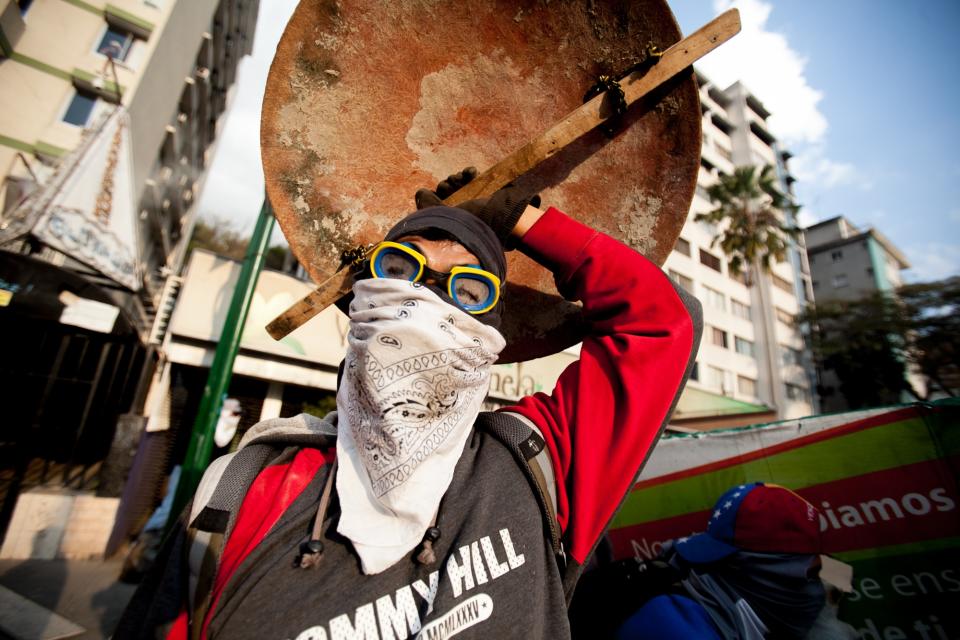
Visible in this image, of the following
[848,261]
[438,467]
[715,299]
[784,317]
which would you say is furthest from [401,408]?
[848,261]

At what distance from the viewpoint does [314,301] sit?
4.41ft

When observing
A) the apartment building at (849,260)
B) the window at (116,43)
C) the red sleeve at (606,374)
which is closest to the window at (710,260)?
the apartment building at (849,260)

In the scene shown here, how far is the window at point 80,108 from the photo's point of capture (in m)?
11.1

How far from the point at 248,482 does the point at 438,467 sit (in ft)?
1.32

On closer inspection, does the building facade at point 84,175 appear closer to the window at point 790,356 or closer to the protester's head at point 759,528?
the protester's head at point 759,528

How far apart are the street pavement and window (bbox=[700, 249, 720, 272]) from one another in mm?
27502

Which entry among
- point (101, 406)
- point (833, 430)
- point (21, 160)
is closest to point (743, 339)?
point (833, 430)

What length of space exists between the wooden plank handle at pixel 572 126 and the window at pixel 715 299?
2623cm

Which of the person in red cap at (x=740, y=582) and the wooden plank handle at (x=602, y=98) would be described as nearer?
the wooden plank handle at (x=602, y=98)

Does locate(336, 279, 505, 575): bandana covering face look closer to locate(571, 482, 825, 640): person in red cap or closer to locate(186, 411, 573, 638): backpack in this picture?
locate(186, 411, 573, 638): backpack

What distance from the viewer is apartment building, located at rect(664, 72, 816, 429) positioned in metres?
21.8

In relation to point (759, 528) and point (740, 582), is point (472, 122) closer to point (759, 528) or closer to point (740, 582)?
point (759, 528)

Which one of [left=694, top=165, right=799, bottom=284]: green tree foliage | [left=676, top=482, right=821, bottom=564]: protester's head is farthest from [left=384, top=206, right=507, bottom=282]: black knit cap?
[left=694, top=165, right=799, bottom=284]: green tree foliage

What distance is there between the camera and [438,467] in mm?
952
